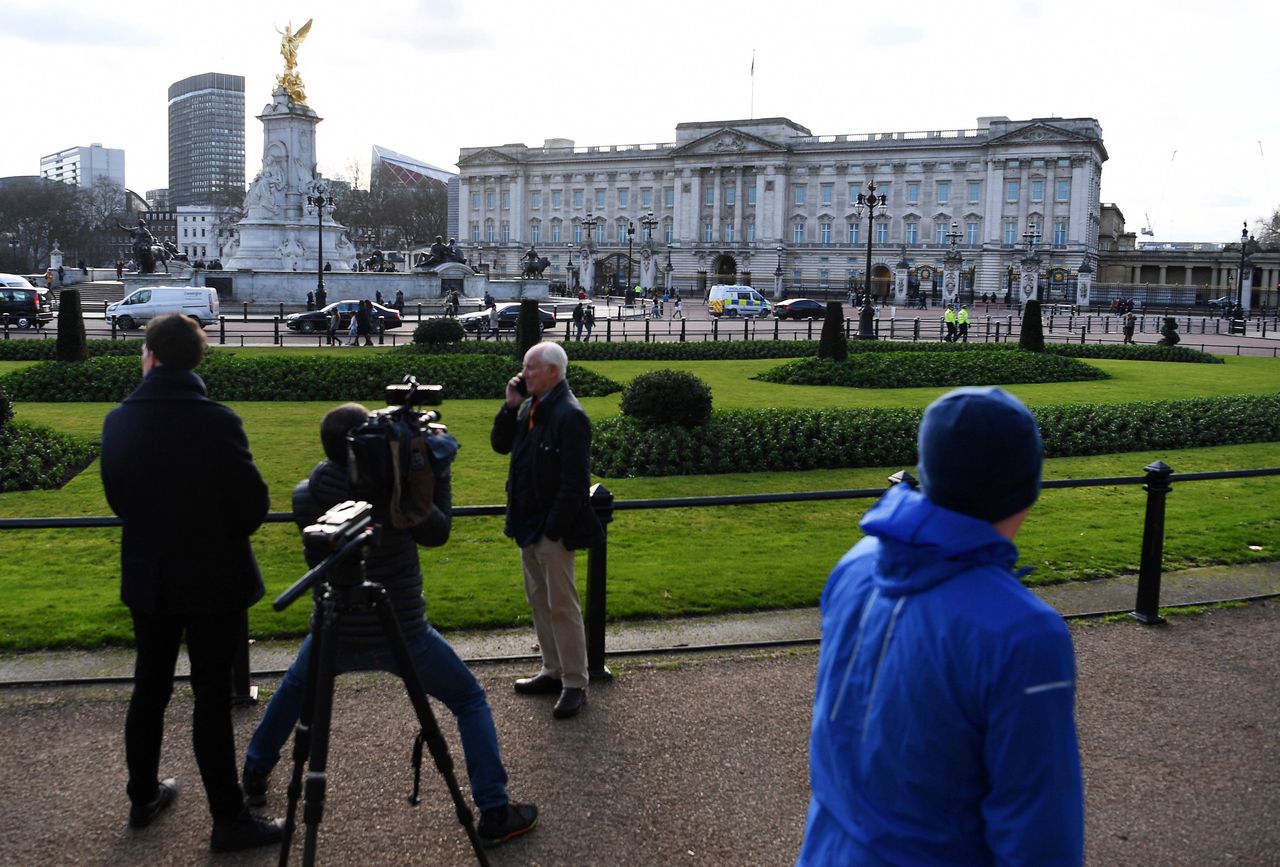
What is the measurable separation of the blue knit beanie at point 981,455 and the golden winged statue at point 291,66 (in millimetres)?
66177

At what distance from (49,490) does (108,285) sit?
60.8 m

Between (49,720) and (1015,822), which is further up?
(1015,822)

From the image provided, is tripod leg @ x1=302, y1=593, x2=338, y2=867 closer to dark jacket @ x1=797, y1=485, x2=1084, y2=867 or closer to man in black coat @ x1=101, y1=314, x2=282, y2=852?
man in black coat @ x1=101, y1=314, x2=282, y2=852

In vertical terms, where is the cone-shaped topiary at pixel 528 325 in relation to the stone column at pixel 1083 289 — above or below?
below

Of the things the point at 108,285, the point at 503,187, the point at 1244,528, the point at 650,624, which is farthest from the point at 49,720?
the point at 503,187

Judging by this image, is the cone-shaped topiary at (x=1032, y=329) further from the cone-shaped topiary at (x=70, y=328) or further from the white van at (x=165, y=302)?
the white van at (x=165, y=302)

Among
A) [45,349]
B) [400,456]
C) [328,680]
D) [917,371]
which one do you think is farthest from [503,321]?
[328,680]

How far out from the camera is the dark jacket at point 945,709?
228 cm

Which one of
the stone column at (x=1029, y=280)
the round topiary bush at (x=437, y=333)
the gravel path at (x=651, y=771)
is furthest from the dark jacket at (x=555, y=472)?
the stone column at (x=1029, y=280)

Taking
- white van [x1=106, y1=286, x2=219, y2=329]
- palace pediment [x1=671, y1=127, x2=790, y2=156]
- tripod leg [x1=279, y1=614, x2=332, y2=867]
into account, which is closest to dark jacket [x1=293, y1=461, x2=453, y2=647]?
tripod leg [x1=279, y1=614, x2=332, y2=867]

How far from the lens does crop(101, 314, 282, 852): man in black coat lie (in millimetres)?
4348

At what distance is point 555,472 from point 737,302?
6154cm

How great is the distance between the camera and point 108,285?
67.1m

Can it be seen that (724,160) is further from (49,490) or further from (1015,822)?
(1015,822)
